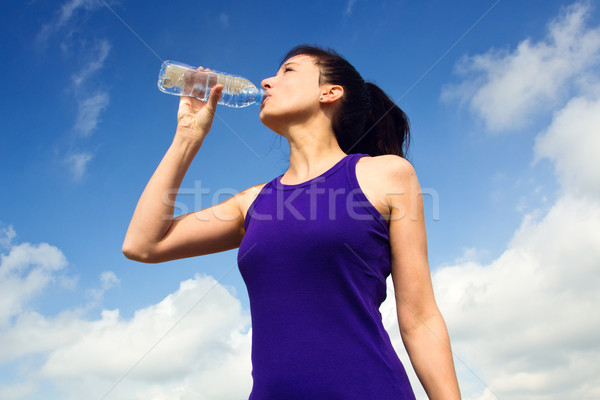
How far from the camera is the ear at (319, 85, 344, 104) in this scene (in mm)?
2652

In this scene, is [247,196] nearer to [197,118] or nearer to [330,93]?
[197,118]

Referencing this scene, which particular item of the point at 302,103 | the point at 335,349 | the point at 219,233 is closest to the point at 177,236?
the point at 219,233

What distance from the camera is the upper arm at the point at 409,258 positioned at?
6.37 feet

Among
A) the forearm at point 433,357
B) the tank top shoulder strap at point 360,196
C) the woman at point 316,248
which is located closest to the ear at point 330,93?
the woman at point 316,248

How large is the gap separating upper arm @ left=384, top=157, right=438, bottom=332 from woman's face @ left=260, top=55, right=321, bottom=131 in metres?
0.74

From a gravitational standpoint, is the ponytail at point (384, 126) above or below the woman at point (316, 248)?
above

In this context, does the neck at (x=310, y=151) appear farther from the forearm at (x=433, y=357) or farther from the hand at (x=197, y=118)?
the forearm at (x=433, y=357)

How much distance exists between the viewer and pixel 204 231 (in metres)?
2.44

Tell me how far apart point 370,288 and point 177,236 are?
1022 millimetres

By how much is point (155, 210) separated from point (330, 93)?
3.63 ft

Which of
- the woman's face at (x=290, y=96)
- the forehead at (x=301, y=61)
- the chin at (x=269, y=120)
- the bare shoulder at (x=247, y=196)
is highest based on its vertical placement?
the forehead at (x=301, y=61)

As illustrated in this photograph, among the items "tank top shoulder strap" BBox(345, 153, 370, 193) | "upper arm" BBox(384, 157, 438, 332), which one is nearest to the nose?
"tank top shoulder strap" BBox(345, 153, 370, 193)

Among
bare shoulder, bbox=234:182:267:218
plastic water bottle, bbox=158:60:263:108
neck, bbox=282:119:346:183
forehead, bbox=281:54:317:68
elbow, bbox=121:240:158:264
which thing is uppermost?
plastic water bottle, bbox=158:60:263:108

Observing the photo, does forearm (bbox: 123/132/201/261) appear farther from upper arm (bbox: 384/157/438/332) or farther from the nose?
upper arm (bbox: 384/157/438/332)
